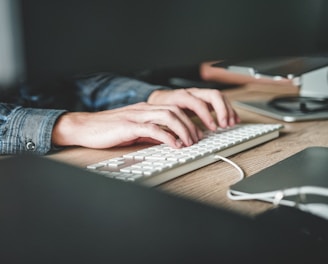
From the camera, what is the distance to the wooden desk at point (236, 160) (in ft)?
1.75

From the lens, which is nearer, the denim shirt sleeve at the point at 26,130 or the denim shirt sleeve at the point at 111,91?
the denim shirt sleeve at the point at 26,130

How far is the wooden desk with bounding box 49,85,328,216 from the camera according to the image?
533mm

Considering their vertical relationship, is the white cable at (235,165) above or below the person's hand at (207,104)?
below

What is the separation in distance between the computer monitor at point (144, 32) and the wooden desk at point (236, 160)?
15cm

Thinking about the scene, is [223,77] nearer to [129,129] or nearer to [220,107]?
[220,107]

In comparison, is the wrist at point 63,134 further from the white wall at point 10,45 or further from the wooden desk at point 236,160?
the white wall at point 10,45

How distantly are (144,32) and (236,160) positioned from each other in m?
0.25

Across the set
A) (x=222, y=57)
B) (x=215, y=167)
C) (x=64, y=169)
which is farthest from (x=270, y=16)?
(x=64, y=169)

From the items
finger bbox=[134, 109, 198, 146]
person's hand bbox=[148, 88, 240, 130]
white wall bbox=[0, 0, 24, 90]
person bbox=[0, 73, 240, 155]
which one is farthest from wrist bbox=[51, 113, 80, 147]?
white wall bbox=[0, 0, 24, 90]

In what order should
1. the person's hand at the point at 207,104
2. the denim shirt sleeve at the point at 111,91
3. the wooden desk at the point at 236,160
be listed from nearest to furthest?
the wooden desk at the point at 236,160
the person's hand at the point at 207,104
the denim shirt sleeve at the point at 111,91

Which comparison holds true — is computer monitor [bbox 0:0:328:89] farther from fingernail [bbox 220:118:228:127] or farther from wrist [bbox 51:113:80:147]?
wrist [bbox 51:113:80:147]

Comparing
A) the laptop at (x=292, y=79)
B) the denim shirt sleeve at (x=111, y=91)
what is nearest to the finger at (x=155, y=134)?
the laptop at (x=292, y=79)

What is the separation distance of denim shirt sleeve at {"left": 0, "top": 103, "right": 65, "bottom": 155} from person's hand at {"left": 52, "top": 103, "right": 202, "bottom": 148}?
17 mm

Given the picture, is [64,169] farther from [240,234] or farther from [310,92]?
[310,92]
